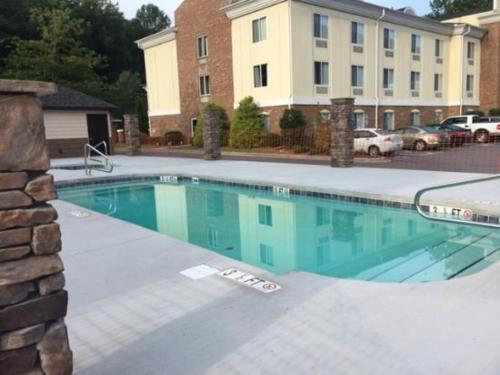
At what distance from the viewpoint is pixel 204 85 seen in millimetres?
28281

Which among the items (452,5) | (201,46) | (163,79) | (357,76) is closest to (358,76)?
(357,76)

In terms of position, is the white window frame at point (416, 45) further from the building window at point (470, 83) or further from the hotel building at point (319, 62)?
the building window at point (470, 83)

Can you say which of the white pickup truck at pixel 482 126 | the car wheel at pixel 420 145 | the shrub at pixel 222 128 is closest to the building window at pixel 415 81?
the white pickup truck at pixel 482 126

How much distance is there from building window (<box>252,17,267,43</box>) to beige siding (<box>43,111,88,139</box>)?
10356 millimetres

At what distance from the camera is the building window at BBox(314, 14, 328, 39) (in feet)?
75.8

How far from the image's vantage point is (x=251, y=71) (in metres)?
24.5

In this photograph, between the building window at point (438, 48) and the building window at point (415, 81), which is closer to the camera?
the building window at point (415, 81)

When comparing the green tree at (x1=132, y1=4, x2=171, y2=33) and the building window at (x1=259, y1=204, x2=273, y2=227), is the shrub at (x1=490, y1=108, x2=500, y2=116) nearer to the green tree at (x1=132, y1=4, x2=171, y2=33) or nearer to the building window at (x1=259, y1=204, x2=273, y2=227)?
the building window at (x1=259, y1=204, x2=273, y2=227)

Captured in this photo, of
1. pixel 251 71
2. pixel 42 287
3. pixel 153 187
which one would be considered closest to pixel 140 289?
pixel 42 287

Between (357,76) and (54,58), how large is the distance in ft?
82.8

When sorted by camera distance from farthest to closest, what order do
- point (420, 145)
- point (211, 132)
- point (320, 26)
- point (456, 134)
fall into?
point (320, 26) → point (456, 134) → point (420, 145) → point (211, 132)

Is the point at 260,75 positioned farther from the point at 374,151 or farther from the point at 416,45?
the point at 416,45

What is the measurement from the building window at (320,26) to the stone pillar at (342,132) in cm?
1101

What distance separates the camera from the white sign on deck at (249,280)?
3.99m
